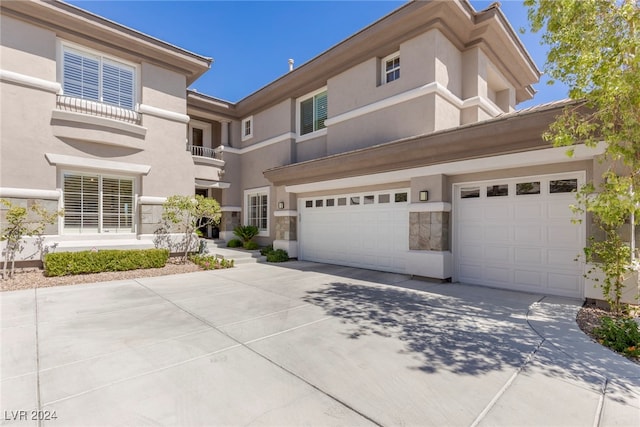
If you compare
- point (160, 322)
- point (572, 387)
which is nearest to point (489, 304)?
point (572, 387)

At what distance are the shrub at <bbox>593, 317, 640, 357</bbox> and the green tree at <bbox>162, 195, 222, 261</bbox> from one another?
11.0 meters

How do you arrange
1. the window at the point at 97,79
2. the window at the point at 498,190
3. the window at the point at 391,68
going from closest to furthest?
1. the window at the point at 498,190
2. the window at the point at 97,79
3. the window at the point at 391,68

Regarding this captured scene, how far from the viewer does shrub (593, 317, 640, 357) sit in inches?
155

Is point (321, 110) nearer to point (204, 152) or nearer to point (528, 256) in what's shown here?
point (204, 152)

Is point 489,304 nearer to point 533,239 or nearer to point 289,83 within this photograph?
point 533,239

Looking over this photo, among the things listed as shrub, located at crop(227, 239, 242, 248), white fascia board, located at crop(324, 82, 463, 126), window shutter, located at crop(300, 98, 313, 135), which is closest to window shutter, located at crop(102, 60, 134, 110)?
window shutter, located at crop(300, 98, 313, 135)

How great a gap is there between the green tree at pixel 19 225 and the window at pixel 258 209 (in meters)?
7.63

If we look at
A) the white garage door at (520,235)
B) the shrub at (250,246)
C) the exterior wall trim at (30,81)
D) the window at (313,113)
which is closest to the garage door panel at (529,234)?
the white garage door at (520,235)

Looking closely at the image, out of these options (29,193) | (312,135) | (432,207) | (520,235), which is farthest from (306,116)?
(29,193)

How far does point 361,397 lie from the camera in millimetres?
2973

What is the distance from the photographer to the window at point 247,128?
15870 mm

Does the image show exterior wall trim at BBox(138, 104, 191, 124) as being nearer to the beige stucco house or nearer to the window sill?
the beige stucco house

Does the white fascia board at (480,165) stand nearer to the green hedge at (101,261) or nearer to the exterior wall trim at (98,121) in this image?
the green hedge at (101,261)

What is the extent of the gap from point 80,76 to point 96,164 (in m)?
3.09
